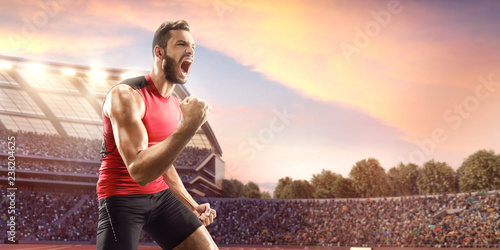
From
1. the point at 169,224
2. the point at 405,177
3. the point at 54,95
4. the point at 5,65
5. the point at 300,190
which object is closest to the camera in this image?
the point at 169,224

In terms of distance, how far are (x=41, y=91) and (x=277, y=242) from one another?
25.5 metres

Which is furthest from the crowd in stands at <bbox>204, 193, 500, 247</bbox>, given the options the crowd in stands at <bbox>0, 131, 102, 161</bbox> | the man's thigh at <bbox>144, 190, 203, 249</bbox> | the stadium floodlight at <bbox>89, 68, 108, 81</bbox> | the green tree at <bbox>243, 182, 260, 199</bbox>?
the green tree at <bbox>243, 182, 260, 199</bbox>

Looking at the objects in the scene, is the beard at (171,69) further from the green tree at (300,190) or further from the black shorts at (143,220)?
the green tree at (300,190)

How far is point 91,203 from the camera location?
35094 mm

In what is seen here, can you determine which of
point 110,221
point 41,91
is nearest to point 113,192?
point 110,221

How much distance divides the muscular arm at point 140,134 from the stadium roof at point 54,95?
1342 inches

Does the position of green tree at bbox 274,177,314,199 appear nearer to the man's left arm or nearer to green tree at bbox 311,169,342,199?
green tree at bbox 311,169,342,199

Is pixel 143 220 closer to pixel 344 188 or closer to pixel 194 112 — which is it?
pixel 194 112

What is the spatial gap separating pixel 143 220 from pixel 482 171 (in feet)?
175

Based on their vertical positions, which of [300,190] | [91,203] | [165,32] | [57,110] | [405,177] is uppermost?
[405,177]

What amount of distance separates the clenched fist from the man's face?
40 cm

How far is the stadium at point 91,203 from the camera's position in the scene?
28.8 metres

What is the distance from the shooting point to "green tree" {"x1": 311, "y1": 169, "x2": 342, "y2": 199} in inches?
2467

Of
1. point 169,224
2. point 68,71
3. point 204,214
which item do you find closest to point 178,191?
point 204,214
